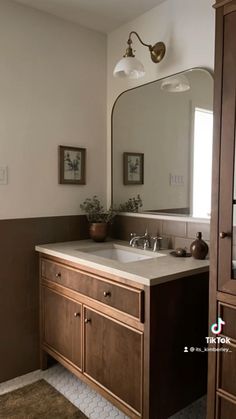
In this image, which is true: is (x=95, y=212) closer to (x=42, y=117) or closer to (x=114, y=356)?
(x=42, y=117)

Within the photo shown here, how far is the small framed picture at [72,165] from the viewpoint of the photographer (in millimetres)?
2408

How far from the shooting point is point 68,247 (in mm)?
2227

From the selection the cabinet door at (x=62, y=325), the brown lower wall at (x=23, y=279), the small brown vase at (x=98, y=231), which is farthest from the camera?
the small brown vase at (x=98, y=231)

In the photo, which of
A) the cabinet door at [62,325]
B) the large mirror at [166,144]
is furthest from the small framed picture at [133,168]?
the cabinet door at [62,325]

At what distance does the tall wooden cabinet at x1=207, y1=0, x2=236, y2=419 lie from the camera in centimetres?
134

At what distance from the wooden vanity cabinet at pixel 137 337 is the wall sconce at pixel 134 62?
4.03 feet

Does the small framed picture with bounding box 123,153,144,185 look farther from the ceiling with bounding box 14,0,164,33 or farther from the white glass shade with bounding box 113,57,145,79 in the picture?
the ceiling with bounding box 14,0,164,33

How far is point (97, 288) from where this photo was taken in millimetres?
1788

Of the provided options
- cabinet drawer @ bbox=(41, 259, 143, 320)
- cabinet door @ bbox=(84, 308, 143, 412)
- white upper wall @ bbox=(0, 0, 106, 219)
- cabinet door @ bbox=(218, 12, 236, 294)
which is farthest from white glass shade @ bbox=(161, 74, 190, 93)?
cabinet door @ bbox=(84, 308, 143, 412)

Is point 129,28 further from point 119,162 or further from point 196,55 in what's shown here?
point 119,162

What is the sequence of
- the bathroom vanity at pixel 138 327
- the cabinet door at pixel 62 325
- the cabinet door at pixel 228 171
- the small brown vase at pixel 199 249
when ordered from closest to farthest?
the cabinet door at pixel 228 171 → the bathroom vanity at pixel 138 327 → the small brown vase at pixel 199 249 → the cabinet door at pixel 62 325

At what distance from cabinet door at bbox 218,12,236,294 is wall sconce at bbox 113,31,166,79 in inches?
32.5

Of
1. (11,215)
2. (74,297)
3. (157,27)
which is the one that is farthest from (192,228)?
(157,27)

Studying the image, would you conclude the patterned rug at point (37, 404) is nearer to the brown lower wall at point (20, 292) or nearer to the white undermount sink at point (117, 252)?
the brown lower wall at point (20, 292)
